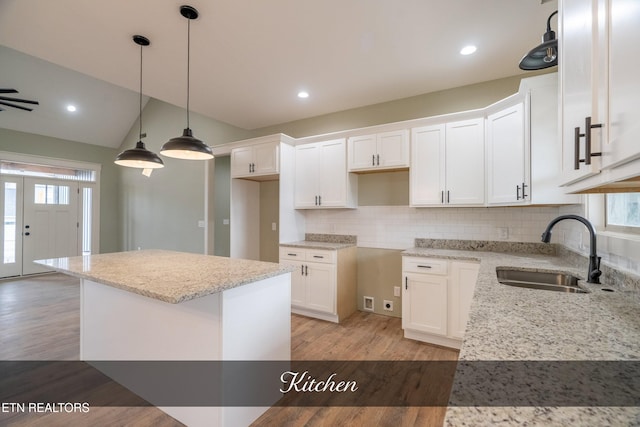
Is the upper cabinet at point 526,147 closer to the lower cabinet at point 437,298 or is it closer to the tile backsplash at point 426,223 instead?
the tile backsplash at point 426,223

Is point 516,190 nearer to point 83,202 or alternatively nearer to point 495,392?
point 495,392

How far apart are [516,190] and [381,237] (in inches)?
62.3

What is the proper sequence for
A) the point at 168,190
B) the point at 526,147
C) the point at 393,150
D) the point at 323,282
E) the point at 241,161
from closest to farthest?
the point at 526,147 → the point at 393,150 → the point at 323,282 → the point at 241,161 → the point at 168,190

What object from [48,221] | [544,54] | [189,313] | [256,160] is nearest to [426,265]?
[544,54]

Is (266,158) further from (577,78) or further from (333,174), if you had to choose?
(577,78)

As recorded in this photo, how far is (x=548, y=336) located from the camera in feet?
2.75

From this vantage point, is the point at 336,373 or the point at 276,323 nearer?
the point at 276,323

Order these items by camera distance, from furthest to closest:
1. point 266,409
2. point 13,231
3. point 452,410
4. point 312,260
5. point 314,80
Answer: point 13,231
point 312,260
point 314,80
point 266,409
point 452,410

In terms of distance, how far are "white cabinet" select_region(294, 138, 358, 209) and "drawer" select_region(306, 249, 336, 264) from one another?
2.09 ft

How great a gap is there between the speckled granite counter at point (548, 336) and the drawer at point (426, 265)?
1333mm

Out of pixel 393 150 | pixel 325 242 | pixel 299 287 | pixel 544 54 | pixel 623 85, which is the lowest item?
pixel 299 287

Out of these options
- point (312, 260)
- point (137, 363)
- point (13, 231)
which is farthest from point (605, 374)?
point (13, 231)

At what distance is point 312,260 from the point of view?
3473mm

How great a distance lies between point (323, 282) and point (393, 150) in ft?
5.94
